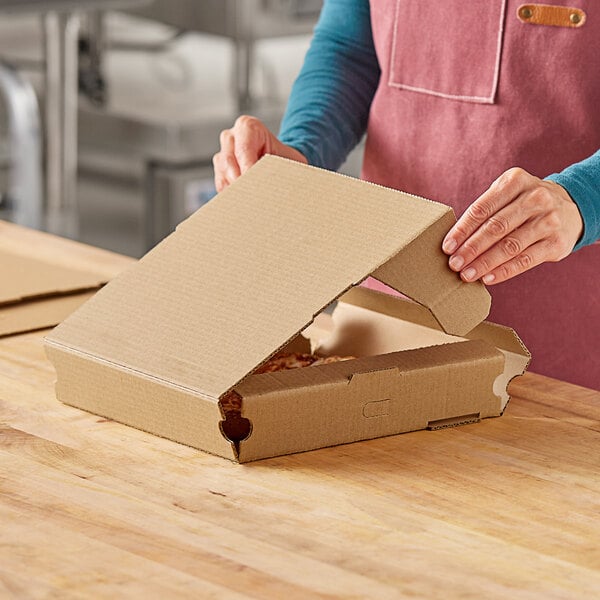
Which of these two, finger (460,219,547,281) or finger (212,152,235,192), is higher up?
finger (460,219,547,281)

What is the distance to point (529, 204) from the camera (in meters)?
1.15

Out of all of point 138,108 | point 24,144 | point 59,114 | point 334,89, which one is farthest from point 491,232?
point 138,108

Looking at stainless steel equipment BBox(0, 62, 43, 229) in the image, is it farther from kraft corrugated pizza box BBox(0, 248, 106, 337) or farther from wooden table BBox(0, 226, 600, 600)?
wooden table BBox(0, 226, 600, 600)

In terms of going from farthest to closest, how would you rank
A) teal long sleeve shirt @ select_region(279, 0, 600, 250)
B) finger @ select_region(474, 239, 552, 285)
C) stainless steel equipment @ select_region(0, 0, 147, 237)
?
stainless steel equipment @ select_region(0, 0, 147, 237) → teal long sleeve shirt @ select_region(279, 0, 600, 250) → finger @ select_region(474, 239, 552, 285)

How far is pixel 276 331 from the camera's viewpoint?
1.03m

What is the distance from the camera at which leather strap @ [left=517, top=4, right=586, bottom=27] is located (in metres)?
1.36

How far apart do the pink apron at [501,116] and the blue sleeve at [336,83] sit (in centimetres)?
5

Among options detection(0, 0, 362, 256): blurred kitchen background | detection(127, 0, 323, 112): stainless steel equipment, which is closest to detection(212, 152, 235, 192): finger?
detection(0, 0, 362, 256): blurred kitchen background

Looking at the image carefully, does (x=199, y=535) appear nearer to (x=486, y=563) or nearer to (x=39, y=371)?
(x=486, y=563)

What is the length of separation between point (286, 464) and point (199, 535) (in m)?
0.16

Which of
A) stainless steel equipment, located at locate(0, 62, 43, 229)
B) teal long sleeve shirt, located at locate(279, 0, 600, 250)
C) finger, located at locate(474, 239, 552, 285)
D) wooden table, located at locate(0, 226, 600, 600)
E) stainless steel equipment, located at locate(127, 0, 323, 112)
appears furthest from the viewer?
stainless steel equipment, located at locate(127, 0, 323, 112)

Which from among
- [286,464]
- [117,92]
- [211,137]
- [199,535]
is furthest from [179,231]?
[117,92]

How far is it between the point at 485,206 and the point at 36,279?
1.91 feet

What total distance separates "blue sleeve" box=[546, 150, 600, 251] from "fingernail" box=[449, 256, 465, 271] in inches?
7.5
